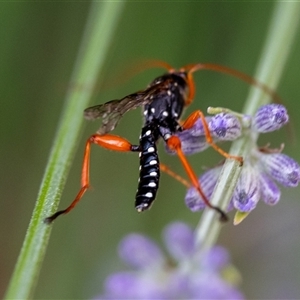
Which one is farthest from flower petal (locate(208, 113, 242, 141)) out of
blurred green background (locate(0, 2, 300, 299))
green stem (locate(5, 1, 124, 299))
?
blurred green background (locate(0, 2, 300, 299))

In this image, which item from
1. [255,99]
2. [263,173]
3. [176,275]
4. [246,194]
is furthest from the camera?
[255,99]

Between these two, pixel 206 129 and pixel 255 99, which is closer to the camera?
pixel 206 129

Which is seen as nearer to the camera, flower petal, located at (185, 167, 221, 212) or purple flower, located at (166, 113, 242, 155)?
purple flower, located at (166, 113, 242, 155)

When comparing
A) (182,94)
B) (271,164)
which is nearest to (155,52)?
(182,94)

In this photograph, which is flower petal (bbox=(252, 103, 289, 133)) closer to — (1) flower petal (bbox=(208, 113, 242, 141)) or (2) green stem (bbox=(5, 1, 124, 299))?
(1) flower petal (bbox=(208, 113, 242, 141))

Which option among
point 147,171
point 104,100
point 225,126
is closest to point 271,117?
point 225,126

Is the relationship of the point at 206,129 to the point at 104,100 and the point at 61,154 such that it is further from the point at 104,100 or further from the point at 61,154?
the point at 104,100

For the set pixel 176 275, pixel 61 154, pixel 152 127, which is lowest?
pixel 176 275

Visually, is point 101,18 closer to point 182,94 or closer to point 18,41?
point 182,94

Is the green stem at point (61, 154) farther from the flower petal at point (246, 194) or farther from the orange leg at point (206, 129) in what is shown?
the flower petal at point (246, 194)
